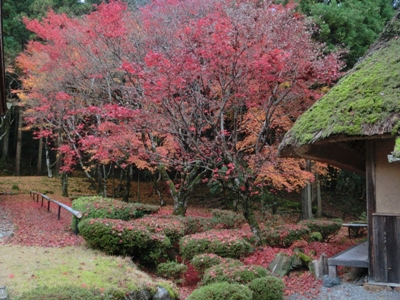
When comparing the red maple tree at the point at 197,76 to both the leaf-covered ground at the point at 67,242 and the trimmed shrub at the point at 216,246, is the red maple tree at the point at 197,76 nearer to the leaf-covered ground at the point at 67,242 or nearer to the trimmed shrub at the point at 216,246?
the leaf-covered ground at the point at 67,242

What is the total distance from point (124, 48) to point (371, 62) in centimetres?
734

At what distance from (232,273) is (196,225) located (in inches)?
162

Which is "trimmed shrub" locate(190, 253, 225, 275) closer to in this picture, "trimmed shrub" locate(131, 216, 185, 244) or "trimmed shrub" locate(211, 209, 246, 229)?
"trimmed shrub" locate(131, 216, 185, 244)

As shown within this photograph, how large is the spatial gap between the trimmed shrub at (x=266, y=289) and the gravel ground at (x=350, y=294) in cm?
65

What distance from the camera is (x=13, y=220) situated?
1062 cm

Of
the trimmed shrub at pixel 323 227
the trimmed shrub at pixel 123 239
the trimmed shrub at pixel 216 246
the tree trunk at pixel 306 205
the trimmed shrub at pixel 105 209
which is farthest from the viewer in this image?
the tree trunk at pixel 306 205

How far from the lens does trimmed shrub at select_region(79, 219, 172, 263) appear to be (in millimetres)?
6852

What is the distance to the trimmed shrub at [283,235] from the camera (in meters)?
8.80

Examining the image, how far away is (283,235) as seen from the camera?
875cm

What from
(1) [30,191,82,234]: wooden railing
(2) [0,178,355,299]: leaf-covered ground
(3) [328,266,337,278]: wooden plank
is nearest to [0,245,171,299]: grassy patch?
(2) [0,178,355,299]: leaf-covered ground

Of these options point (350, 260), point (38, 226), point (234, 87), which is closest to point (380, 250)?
point (350, 260)

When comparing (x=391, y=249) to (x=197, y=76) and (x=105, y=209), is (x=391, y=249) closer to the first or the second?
(x=197, y=76)

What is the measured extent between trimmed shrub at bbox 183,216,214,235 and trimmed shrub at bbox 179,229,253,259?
213cm

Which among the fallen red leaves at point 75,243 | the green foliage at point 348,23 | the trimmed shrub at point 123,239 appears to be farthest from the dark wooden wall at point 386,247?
the green foliage at point 348,23
